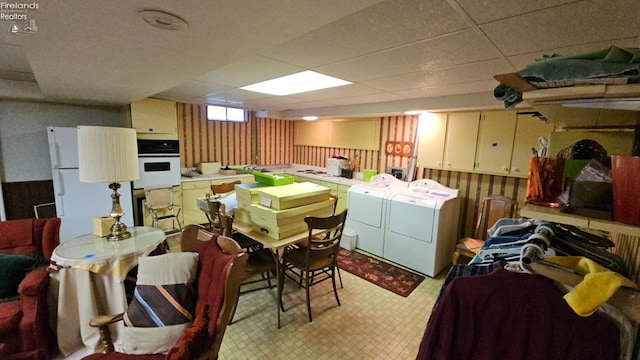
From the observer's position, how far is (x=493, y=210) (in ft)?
10.4

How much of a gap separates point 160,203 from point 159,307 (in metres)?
2.91

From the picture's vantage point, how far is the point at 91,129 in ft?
6.16

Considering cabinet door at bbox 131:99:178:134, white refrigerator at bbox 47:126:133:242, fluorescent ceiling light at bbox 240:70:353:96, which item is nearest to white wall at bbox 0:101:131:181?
white refrigerator at bbox 47:126:133:242

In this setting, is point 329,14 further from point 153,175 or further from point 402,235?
point 153,175

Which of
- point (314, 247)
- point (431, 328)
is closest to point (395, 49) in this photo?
point (431, 328)

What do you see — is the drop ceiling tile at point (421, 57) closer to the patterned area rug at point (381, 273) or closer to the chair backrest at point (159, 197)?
the patterned area rug at point (381, 273)

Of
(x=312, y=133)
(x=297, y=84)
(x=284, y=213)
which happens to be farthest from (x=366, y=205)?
(x=312, y=133)

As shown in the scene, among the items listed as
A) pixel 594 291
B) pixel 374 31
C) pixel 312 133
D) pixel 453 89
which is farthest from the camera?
pixel 312 133

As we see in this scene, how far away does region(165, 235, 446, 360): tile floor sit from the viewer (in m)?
2.04

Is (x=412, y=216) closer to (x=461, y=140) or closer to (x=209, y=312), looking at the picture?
(x=461, y=140)

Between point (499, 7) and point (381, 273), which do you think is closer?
point (499, 7)

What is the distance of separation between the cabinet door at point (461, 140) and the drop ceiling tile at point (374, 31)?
2.20 meters

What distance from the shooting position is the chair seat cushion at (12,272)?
1.83m

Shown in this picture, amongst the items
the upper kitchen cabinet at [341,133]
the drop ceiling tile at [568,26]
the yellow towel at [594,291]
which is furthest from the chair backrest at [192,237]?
the upper kitchen cabinet at [341,133]
